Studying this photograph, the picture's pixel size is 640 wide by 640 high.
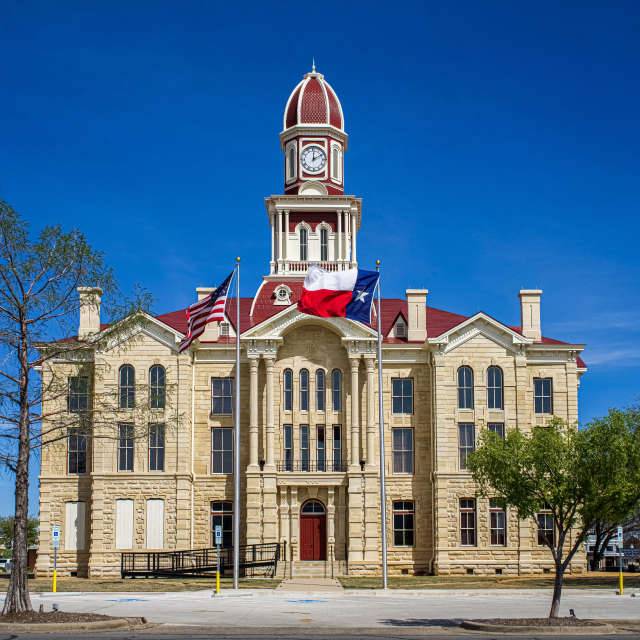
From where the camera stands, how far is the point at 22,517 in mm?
24734

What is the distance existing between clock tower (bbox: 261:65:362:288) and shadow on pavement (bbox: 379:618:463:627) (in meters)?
29.2

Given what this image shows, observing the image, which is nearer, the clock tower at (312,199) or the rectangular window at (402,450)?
the rectangular window at (402,450)

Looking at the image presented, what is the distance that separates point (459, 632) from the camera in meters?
22.3

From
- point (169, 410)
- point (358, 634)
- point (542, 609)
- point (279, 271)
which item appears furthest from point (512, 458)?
point (279, 271)

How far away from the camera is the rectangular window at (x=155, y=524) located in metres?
44.5

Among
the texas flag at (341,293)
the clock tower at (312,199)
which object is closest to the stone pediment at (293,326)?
the clock tower at (312,199)

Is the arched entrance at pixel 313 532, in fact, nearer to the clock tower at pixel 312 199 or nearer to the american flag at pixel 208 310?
the american flag at pixel 208 310

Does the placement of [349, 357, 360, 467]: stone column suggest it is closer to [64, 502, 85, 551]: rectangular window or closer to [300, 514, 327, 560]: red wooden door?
[300, 514, 327, 560]: red wooden door

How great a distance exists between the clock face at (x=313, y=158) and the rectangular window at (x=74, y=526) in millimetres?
23054

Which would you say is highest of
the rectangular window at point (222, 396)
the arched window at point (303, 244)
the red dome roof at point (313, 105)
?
the red dome roof at point (313, 105)

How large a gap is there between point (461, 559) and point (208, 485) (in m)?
12.7

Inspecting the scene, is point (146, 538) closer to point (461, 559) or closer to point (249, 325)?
point (249, 325)

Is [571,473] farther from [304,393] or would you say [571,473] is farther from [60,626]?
[304,393]

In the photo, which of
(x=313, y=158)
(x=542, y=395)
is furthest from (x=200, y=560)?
(x=313, y=158)
